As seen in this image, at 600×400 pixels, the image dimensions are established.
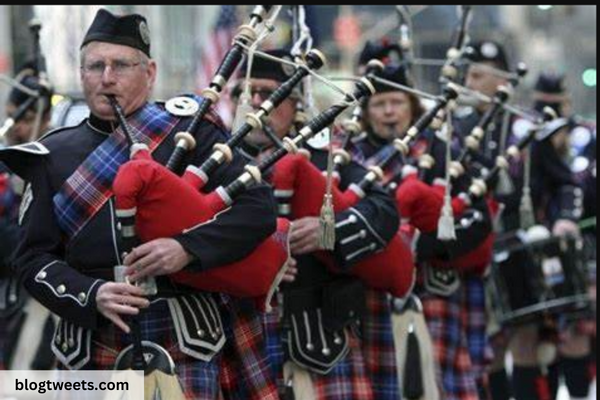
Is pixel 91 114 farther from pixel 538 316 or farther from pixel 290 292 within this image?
pixel 538 316

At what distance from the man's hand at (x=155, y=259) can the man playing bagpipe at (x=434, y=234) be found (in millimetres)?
Answer: 2259

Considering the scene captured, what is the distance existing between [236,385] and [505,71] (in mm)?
4281

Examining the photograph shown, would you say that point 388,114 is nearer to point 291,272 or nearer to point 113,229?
point 291,272

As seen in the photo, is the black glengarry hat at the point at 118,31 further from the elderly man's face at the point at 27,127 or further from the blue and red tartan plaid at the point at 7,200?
the elderly man's face at the point at 27,127

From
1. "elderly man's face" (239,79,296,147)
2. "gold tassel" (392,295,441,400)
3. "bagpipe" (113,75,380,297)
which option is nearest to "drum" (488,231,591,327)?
"gold tassel" (392,295,441,400)

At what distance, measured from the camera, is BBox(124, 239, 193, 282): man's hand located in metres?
5.27

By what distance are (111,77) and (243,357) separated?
3.01 feet

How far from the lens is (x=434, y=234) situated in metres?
7.68

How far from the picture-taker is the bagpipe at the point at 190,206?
529 centimetres

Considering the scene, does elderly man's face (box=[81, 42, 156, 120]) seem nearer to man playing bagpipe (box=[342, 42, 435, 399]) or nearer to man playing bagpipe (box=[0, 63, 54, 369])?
man playing bagpipe (box=[342, 42, 435, 399])

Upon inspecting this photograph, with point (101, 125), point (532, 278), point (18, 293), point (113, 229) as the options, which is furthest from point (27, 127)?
point (113, 229)

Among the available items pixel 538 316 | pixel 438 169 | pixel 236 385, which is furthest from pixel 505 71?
pixel 236 385

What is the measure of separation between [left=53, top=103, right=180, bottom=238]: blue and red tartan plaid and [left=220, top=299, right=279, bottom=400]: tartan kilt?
539 millimetres

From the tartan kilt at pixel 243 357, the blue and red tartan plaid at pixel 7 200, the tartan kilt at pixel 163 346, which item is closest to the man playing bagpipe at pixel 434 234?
the blue and red tartan plaid at pixel 7 200
